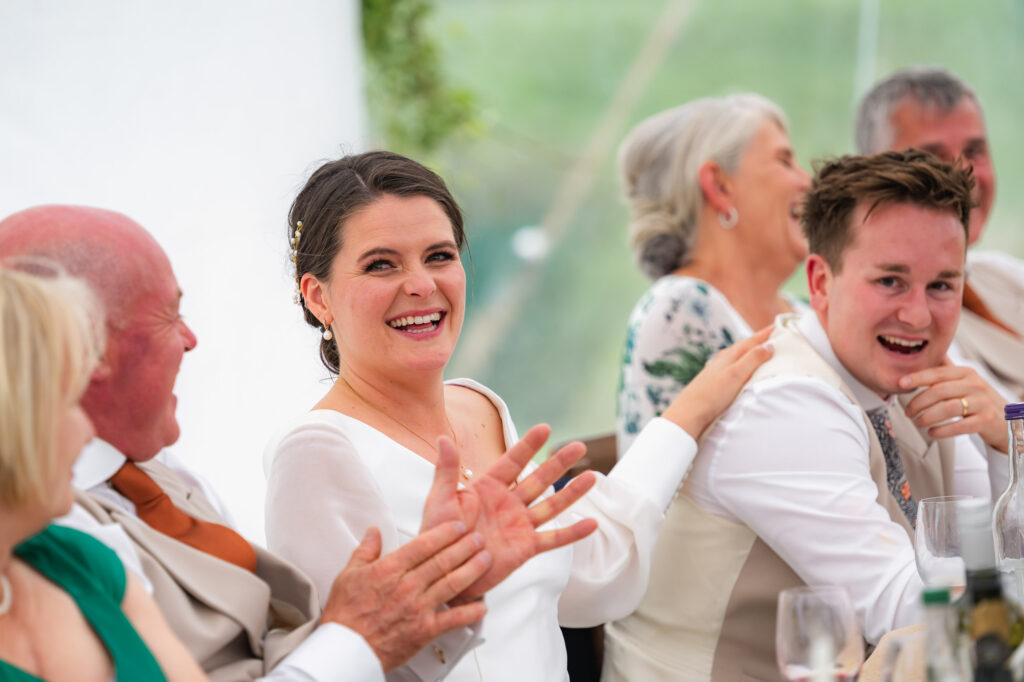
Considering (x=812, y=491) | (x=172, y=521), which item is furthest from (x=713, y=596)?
(x=172, y=521)

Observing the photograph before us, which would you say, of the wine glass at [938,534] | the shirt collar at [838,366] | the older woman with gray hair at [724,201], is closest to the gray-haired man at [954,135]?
the older woman with gray hair at [724,201]

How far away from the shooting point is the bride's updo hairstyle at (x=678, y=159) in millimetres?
3350

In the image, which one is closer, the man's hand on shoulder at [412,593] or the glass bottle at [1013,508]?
the man's hand on shoulder at [412,593]

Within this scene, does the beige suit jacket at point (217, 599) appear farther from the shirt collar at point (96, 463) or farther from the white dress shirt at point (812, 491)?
the white dress shirt at point (812, 491)

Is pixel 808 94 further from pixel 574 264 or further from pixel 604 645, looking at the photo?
pixel 604 645

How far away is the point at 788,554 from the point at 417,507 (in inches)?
30.3

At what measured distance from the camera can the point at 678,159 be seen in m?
3.39

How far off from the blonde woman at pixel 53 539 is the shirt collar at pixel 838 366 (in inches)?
59.7

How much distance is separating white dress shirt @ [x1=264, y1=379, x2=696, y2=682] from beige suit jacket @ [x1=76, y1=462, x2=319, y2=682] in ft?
0.29

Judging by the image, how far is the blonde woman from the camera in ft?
3.20

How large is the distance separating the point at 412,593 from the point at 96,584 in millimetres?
392

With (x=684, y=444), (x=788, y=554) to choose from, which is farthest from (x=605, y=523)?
(x=788, y=554)

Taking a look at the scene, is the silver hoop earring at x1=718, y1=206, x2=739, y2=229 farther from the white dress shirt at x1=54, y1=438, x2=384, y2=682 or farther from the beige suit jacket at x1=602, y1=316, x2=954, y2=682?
the white dress shirt at x1=54, y1=438, x2=384, y2=682

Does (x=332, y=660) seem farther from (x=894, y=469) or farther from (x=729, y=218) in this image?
(x=729, y=218)
